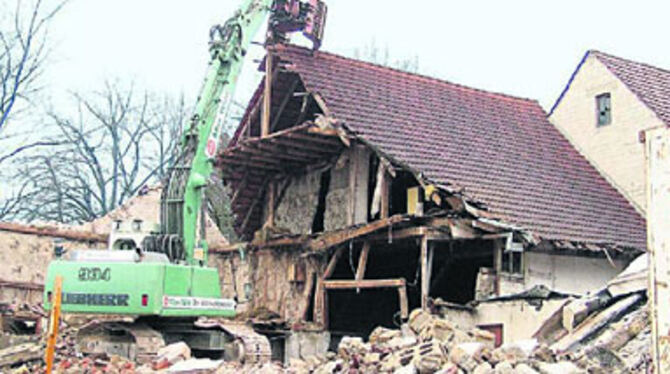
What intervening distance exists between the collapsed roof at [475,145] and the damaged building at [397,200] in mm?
45

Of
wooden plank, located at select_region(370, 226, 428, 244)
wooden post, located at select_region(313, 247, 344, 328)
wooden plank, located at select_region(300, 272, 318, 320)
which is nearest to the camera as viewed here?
wooden plank, located at select_region(370, 226, 428, 244)

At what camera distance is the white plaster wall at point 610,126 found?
846 inches

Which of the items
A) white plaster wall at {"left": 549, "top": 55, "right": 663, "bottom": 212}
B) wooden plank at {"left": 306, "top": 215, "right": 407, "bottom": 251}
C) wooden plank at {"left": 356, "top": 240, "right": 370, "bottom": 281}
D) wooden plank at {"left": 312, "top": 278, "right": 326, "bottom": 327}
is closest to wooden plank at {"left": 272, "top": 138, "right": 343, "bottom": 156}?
wooden plank at {"left": 306, "top": 215, "right": 407, "bottom": 251}

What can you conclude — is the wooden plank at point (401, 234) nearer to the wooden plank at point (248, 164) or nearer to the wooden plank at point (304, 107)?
the wooden plank at point (304, 107)

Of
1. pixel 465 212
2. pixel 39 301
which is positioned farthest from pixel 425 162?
pixel 39 301

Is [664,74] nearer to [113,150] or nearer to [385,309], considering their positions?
[385,309]

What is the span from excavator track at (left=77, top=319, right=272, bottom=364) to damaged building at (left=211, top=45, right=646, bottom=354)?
89.9 inches

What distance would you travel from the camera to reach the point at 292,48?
19.8m

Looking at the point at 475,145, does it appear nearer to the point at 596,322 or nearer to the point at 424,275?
the point at 424,275

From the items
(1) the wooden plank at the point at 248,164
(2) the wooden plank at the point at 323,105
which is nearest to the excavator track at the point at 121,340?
(2) the wooden plank at the point at 323,105

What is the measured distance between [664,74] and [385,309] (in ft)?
31.9

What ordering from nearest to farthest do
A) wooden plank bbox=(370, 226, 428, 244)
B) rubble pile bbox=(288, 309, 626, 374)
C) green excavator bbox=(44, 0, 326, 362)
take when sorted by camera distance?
1. rubble pile bbox=(288, 309, 626, 374)
2. green excavator bbox=(44, 0, 326, 362)
3. wooden plank bbox=(370, 226, 428, 244)

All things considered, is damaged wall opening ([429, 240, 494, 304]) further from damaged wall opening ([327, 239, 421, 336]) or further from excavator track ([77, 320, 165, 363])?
excavator track ([77, 320, 165, 363])

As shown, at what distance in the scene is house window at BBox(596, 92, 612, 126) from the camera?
22562 mm
